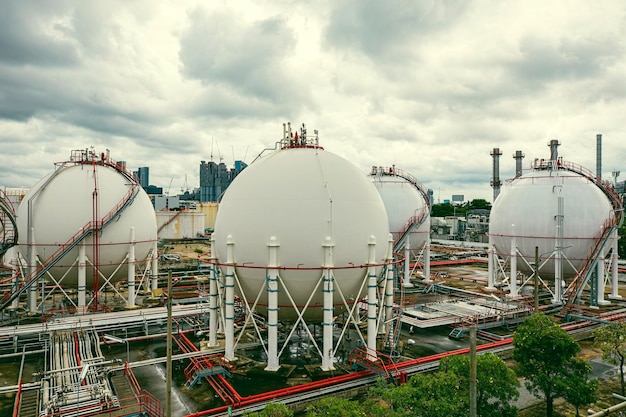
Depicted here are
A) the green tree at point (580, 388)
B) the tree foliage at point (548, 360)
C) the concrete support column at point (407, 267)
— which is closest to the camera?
the green tree at point (580, 388)

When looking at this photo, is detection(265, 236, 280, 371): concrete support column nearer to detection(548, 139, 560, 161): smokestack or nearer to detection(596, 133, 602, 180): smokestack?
detection(548, 139, 560, 161): smokestack

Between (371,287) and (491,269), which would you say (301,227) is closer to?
(371,287)

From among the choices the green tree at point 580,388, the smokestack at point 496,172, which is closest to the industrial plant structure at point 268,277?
the green tree at point 580,388

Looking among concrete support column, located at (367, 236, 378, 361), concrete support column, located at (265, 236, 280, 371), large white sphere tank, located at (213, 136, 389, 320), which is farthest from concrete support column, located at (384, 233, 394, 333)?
concrete support column, located at (265, 236, 280, 371)

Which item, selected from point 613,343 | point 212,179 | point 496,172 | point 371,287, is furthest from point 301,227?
point 212,179

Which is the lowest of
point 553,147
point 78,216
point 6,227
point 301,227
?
point 6,227

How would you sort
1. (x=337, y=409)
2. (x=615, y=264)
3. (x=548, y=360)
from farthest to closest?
(x=615, y=264)
(x=548, y=360)
(x=337, y=409)

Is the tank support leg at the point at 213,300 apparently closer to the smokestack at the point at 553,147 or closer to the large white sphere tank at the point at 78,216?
the large white sphere tank at the point at 78,216
